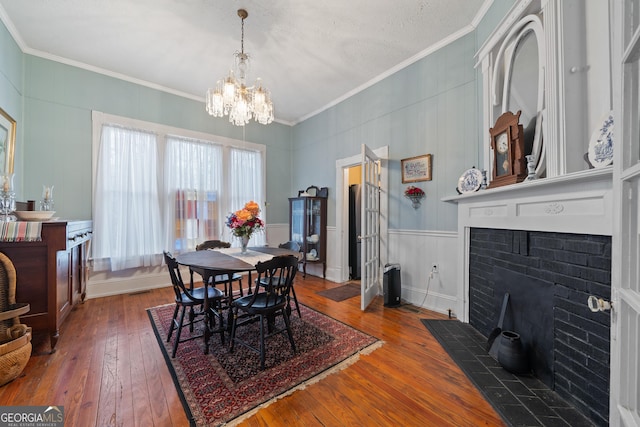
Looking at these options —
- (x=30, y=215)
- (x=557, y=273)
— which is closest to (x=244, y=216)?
(x=30, y=215)

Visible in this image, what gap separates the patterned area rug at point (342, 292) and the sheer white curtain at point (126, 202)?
106 inches

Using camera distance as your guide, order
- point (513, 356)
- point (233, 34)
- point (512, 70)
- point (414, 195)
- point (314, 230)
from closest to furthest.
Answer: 1. point (513, 356)
2. point (512, 70)
3. point (233, 34)
4. point (414, 195)
5. point (314, 230)

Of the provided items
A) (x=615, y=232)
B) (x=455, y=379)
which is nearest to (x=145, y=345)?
(x=455, y=379)

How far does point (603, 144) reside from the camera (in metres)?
1.32

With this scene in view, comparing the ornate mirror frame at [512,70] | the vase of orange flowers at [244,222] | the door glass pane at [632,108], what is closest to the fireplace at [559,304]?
the ornate mirror frame at [512,70]

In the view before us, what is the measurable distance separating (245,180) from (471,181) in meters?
3.83

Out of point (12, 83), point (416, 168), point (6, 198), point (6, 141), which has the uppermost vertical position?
point (12, 83)

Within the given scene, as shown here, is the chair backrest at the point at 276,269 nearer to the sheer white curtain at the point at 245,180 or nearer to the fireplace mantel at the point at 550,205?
the fireplace mantel at the point at 550,205

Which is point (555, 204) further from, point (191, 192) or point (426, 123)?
point (191, 192)

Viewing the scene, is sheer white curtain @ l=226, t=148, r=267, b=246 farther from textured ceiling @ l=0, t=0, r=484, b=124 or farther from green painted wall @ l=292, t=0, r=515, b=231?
green painted wall @ l=292, t=0, r=515, b=231

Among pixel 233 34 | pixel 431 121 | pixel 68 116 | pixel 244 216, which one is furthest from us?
pixel 68 116

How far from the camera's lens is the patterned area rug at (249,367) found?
62.7 inches

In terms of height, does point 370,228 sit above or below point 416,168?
below

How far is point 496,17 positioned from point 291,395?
366 cm
